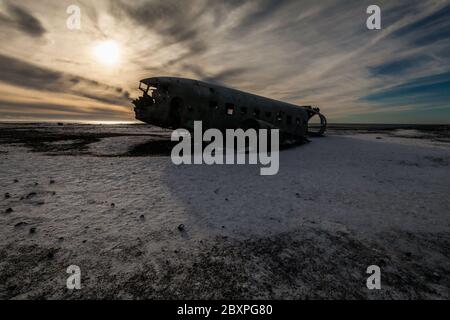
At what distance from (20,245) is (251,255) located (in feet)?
12.7

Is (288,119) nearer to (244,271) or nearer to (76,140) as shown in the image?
(244,271)

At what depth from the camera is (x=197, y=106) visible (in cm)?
1429

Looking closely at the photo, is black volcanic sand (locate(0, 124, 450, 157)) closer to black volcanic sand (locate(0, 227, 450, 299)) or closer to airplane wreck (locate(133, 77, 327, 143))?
airplane wreck (locate(133, 77, 327, 143))

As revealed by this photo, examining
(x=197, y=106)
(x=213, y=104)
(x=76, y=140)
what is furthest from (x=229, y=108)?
(x=76, y=140)

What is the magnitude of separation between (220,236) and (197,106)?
11486 millimetres

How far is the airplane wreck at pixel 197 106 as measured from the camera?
1366 centimetres

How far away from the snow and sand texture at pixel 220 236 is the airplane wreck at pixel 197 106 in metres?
7.05

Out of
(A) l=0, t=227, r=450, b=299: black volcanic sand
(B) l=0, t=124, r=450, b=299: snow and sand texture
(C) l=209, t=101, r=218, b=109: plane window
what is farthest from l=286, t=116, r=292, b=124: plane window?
(A) l=0, t=227, r=450, b=299: black volcanic sand

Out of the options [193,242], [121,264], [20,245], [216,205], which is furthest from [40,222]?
[216,205]

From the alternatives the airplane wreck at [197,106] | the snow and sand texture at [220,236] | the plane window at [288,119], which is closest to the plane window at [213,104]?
the airplane wreck at [197,106]

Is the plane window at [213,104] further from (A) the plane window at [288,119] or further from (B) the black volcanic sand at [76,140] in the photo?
(A) the plane window at [288,119]

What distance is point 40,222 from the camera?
4402 mm

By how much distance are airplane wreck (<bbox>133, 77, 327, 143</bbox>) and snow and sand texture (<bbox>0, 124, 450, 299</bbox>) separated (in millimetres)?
7054
